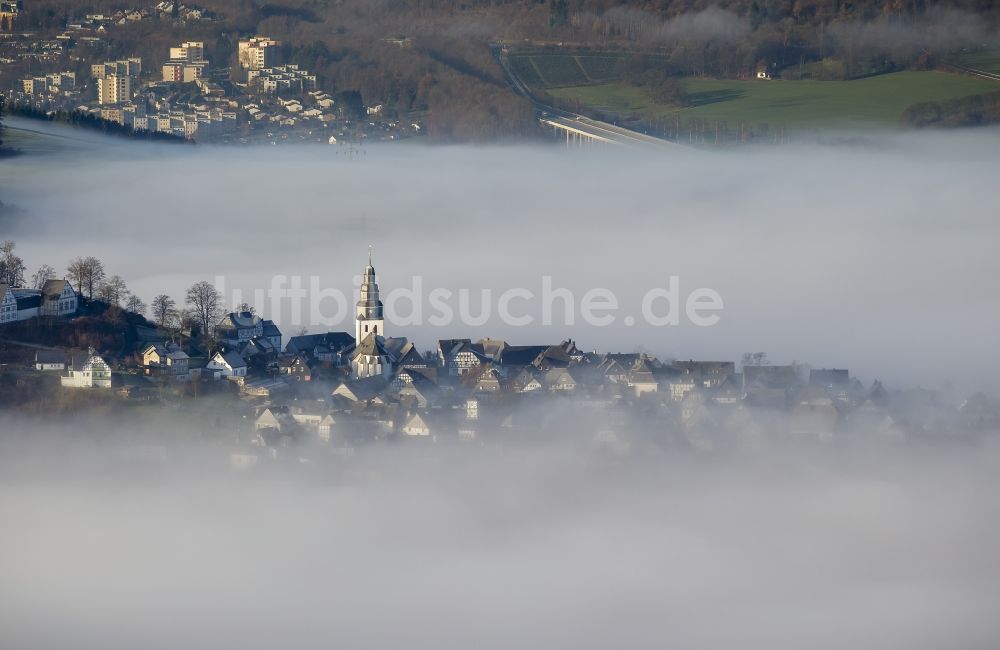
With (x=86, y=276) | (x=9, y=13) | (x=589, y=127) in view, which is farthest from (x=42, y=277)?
(x=9, y=13)

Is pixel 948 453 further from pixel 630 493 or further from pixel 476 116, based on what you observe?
pixel 476 116

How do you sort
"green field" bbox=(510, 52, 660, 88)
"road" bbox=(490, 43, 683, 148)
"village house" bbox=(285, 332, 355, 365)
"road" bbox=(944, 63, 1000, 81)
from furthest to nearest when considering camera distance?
1. "road" bbox=(944, 63, 1000, 81)
2. "green field" bbox=(510, 52, 660, 88)
3. "road" bbox=(490, 43, 683, 148)
4. "village house" bbox=(285, 332, 355, 365)

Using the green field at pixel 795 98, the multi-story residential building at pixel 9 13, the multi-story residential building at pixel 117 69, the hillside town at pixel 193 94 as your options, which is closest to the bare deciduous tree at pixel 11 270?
the hillside town at pixel 193 94

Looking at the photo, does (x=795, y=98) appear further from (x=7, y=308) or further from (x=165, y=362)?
(x=7, y=308)

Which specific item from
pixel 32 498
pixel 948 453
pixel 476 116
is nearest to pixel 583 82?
pixel 476 116

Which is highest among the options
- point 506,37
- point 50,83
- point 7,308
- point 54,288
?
point 506,37

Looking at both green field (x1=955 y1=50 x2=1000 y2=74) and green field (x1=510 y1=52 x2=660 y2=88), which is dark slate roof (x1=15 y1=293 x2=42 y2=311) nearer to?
green field (x1=510 y1=52 x2=660 y2=88)

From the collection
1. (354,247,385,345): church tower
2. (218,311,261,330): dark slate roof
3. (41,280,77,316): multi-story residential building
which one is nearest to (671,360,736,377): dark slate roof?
(354,247,385,345): church tower
